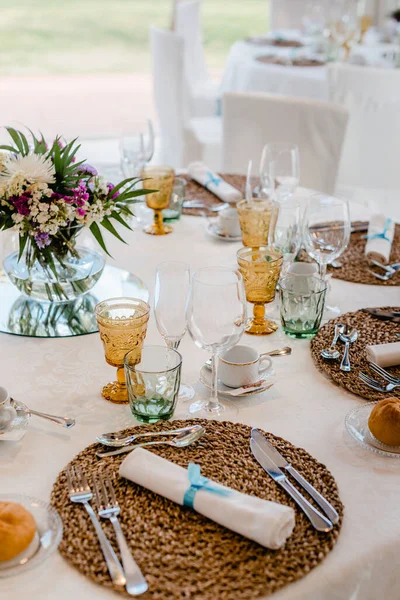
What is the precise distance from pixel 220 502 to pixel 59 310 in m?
0.71

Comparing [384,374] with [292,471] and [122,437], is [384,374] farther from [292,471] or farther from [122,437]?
[122,437]

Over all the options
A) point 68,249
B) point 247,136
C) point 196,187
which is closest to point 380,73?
point 247,136

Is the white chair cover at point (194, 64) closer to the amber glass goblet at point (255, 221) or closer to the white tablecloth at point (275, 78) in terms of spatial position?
the white tablecloth at point (275, 78)

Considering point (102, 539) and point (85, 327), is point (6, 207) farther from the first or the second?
point (102, 539)

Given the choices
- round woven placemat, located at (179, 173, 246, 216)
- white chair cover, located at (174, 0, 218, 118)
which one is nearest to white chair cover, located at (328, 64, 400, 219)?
round woven placemat, located at (179, 173, 246, 216)

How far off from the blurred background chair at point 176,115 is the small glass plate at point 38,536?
306 cm

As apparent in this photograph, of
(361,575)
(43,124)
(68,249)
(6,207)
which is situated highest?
(6,207)

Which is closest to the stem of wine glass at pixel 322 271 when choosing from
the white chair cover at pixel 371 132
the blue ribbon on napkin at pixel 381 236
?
the blue ribbon on napkin at pixel 381 236

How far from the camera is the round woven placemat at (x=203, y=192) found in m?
2.05

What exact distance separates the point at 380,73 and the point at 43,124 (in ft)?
14.2

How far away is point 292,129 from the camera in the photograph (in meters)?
2.66

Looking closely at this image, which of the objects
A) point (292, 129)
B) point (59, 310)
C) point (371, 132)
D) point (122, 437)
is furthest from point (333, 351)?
point (371, 132)

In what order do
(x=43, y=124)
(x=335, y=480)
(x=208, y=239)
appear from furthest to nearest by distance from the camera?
(x=43, y=124) < (x=208, y=239) < (x=335, y=480)

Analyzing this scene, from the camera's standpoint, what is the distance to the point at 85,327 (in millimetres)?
1422
